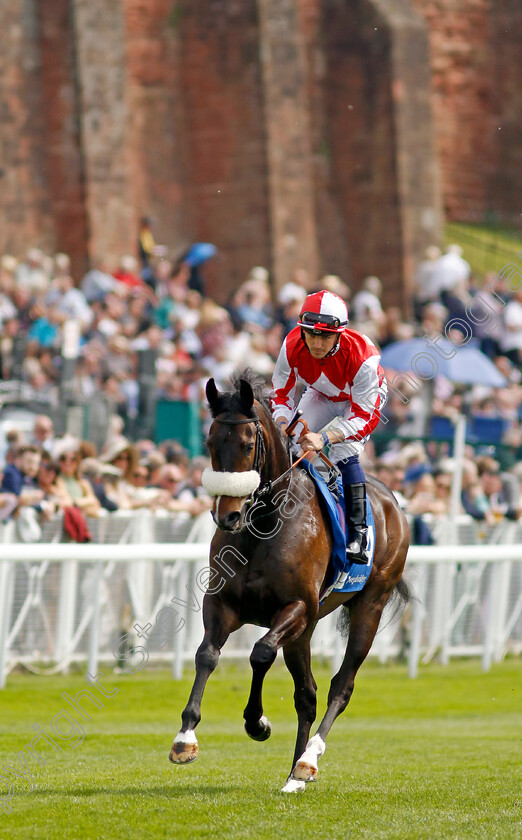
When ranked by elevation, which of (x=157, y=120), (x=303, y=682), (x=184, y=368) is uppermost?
(x=157, y=120)

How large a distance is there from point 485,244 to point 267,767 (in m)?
23.6

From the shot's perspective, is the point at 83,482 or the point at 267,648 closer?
the point at 267,648

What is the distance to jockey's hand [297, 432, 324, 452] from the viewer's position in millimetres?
6344

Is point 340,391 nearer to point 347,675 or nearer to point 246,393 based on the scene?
point 246,393

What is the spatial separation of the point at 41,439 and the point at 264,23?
1634 cm

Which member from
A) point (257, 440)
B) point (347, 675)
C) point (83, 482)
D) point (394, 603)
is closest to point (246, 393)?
point (257, 440)

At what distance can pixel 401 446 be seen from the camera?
14836mm

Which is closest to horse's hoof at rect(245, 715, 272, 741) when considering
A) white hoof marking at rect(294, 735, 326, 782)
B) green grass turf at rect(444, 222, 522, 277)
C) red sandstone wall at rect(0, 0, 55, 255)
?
white hoof marking at rect(294, 735, 326, 782)

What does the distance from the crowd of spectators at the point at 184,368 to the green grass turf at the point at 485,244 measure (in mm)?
8039

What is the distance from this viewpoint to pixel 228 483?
5.60 metres

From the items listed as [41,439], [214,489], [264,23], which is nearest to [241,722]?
[41,439]

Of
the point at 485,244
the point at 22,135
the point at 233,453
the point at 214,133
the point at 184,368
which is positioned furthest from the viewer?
the point at 485,244

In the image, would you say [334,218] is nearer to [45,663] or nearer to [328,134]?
[328,134]

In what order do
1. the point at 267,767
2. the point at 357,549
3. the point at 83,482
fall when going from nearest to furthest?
the point at 357,549 < the point at 267,767 < the point at 83,482
